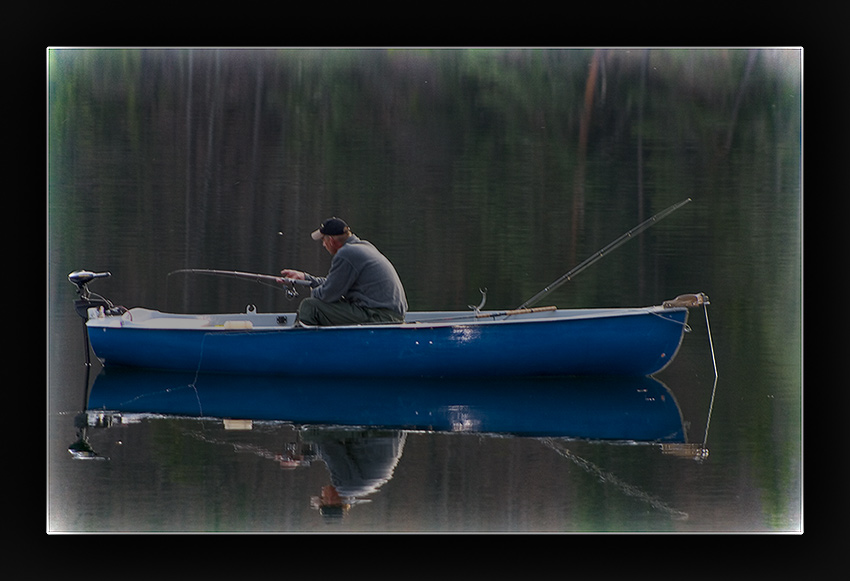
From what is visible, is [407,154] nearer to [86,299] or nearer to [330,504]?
[86,299]

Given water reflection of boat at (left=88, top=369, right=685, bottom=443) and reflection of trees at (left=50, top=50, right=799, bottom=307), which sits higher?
reflection of trees at (left=50, top=50, right=799, bottom=307)

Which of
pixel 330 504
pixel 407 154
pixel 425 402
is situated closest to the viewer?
pixel 330 504

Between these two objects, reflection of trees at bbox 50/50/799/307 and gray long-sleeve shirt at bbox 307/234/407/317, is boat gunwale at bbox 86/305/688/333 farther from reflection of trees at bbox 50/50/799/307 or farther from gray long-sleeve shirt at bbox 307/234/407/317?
reflection of trees at bbox 50/50/799/307

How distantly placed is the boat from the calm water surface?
0.20 metres

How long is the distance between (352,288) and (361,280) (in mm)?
76

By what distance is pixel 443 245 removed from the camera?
35.6 feet

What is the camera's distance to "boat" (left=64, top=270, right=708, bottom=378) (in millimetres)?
7133

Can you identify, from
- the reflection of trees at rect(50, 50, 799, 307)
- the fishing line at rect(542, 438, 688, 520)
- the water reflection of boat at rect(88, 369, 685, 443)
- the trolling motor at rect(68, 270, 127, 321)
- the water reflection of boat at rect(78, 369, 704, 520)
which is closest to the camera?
the fishing line at rect(542, 438, 688, 520)

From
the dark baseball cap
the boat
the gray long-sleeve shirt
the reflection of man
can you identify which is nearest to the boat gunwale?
the boat

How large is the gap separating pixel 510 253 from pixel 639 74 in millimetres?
3387

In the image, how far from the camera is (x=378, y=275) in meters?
7.23

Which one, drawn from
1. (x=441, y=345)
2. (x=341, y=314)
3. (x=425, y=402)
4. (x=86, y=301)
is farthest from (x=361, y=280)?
(x=86, y=301)

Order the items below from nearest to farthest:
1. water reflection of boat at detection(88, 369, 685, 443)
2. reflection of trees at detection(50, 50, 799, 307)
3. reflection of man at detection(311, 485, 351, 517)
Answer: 1. reflection of man at detection(311, 485, 351, 517)
2. water reflection of boat at detection(88, 369, 685, 443)
3. reflection of trees at detection(50, 50, 799, 307)
